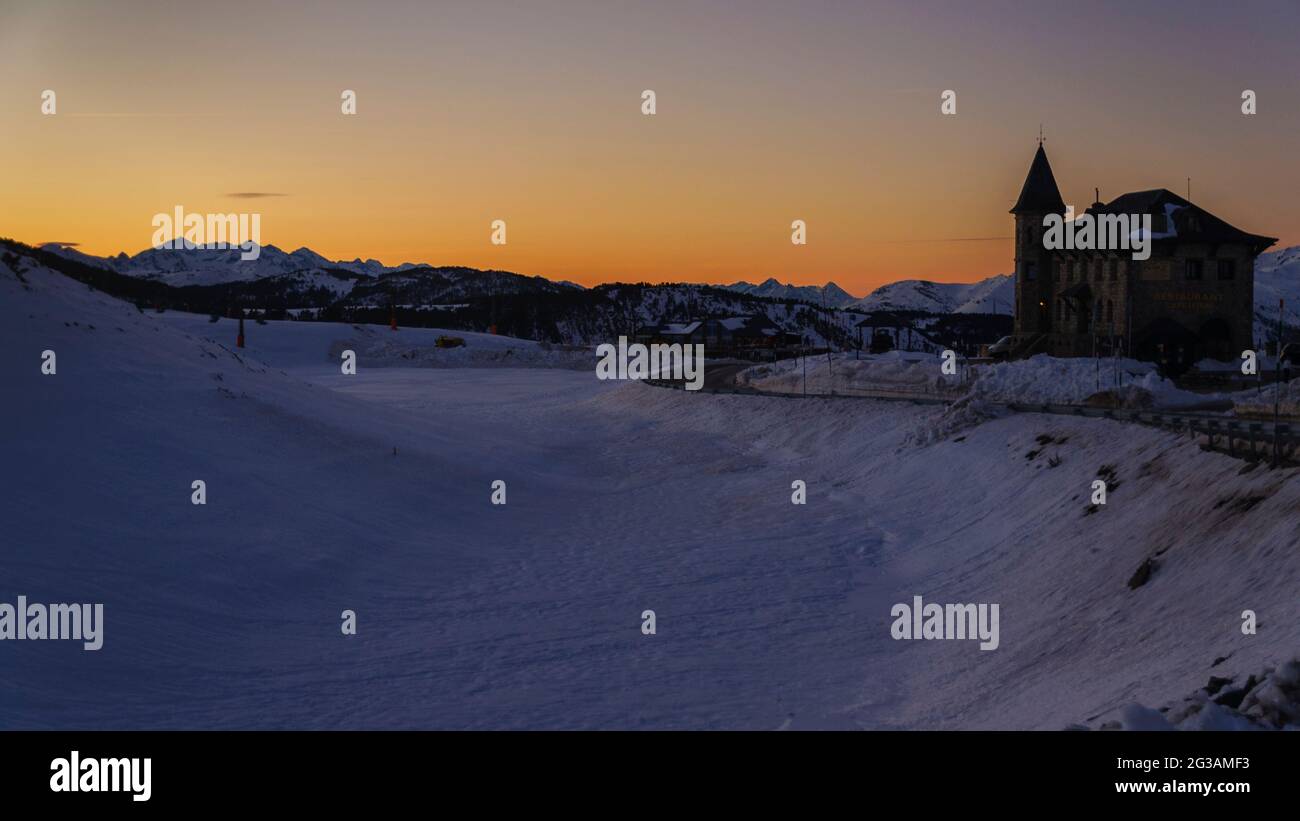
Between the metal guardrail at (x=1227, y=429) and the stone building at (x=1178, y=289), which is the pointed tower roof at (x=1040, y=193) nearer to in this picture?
the stone building at (x=1178, y=289)

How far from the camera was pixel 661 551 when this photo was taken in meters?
28.4

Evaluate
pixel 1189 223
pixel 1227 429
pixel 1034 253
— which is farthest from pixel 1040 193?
pixel 1227 429

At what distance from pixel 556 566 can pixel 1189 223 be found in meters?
54.3

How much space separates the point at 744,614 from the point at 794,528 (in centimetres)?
894

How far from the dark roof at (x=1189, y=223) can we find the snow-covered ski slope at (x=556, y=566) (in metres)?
33.2

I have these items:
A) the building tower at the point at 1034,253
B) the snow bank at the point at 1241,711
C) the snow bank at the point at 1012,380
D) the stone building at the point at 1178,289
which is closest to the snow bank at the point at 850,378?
the snow bank at the point at 1012,380

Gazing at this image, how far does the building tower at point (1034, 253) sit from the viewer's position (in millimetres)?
80125

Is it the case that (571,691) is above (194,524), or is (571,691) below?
below

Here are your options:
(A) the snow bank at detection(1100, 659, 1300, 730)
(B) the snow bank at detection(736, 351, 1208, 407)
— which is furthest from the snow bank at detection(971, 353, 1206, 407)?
(A) the snow bank at detection(1100, 659, 1300, 730)

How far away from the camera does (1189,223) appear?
2584 inches

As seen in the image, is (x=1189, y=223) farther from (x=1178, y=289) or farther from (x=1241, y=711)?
(x=1241, y=711)
